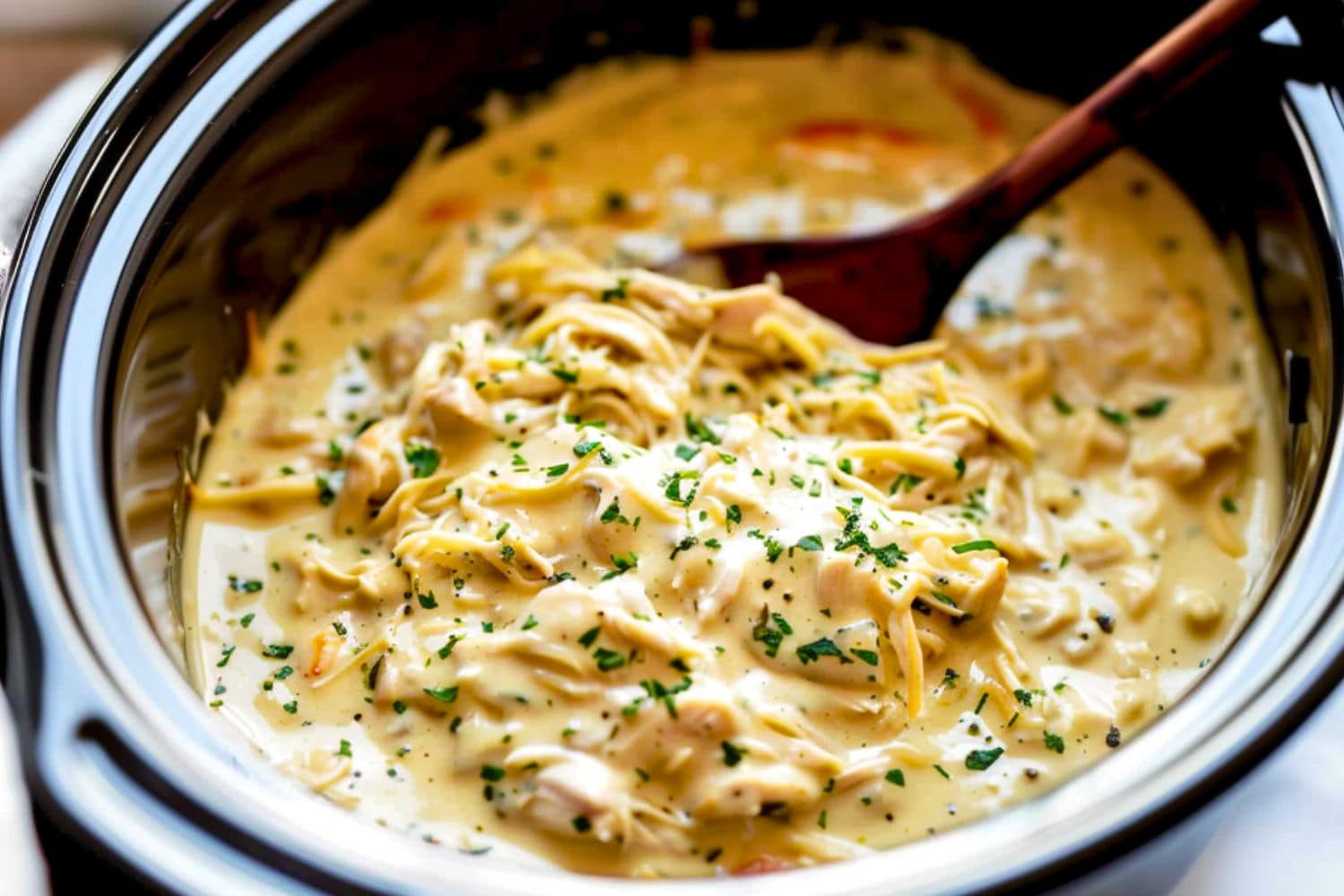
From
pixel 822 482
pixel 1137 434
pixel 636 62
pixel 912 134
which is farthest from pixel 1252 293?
pixel 636 62

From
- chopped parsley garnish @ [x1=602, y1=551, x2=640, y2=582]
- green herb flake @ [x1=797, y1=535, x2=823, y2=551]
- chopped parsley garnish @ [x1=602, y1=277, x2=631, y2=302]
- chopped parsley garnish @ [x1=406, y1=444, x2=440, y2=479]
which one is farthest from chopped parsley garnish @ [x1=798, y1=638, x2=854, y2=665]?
chopped parsley garnish @ [x1=602, y1=277, x2=631, y2=302]

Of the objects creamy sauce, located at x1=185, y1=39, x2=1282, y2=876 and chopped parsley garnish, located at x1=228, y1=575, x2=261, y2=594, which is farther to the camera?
chopped parsley garnish, located at x1=228, y1=575, x2=261, y2=594

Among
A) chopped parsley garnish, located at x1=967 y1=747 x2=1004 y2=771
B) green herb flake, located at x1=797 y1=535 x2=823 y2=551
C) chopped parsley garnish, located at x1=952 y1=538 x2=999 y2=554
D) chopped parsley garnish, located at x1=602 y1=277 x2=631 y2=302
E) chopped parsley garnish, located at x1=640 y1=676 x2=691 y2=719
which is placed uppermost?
A: chopped parsley garnish, located at x1=602 y1=277 x2=631 y2=302

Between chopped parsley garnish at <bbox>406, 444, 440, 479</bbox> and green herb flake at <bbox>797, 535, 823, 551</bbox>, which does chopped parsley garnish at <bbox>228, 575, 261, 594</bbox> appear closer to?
chopped parsley garnish at <bbox>406, 444, 440, 479</bbox>

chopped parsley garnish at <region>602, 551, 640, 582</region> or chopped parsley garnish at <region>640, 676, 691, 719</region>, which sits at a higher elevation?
chopped parsley garnish at <region>602, 551, 640, 582</region>

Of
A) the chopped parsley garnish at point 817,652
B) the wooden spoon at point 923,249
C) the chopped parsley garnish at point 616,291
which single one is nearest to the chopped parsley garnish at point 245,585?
the chopped parsley garnish at point 616,291

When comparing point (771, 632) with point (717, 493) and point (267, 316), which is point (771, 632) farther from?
point (267, 316)
